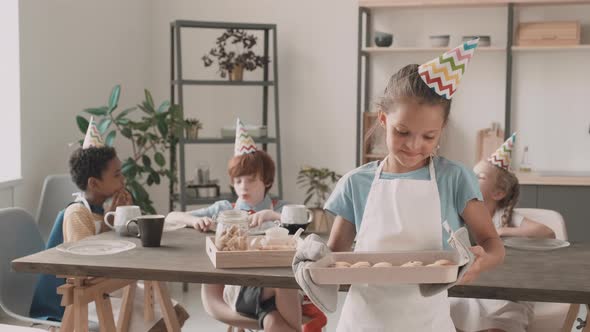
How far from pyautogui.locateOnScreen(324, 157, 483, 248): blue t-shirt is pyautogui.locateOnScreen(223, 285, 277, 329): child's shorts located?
3.47 feet

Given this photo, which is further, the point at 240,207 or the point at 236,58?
the point at 236,58

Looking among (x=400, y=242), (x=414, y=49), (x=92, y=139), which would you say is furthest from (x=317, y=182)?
(x=400, y=242)

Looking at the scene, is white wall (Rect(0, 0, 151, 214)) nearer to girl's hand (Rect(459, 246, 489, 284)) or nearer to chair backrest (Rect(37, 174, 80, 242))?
chair backrest (Rect(37, 174, 80, 242))

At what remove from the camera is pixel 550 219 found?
10.0 feet

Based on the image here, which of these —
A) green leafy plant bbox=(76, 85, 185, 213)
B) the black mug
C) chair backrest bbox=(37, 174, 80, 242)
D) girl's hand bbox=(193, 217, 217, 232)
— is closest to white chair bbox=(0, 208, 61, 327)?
the black mug

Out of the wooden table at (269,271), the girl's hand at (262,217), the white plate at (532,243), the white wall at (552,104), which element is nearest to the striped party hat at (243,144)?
the girl's hand at (262,217)

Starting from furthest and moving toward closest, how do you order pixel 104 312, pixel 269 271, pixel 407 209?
pixel 104 312, pixel 269 271, pixel 407 209

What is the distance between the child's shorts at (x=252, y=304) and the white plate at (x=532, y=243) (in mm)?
829

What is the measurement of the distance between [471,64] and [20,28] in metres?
2.87

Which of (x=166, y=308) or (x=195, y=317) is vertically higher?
(x=166, y=308)

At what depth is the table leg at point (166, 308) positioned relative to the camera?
2.87m

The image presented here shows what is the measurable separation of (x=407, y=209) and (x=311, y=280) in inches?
10.2

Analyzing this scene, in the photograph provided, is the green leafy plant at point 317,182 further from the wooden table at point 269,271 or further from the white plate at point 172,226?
the wooden table at point 269,271

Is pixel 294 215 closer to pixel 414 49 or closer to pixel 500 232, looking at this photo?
pixel 500 232
